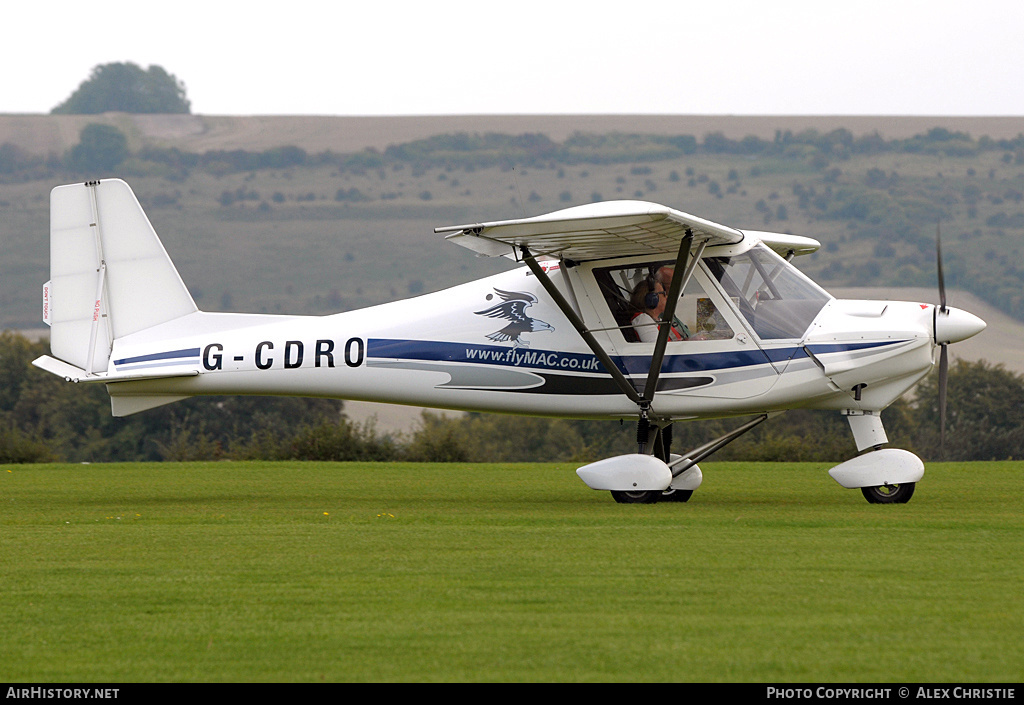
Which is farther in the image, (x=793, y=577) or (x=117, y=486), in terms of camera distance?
(x=117, y=486)

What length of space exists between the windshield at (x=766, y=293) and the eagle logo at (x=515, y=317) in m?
2.02

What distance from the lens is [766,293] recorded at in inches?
511

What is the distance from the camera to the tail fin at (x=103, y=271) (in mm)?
14711

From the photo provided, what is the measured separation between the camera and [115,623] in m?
6.13

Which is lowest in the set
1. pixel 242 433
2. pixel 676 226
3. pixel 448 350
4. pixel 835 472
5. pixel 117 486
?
pixel 242 433

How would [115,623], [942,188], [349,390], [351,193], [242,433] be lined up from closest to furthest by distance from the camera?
[115,623], [349,390], [242,433], [942,188], [351,193]

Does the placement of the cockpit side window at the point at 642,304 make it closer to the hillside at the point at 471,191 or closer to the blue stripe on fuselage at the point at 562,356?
the blue stripe on fuselage at the point at 562,356

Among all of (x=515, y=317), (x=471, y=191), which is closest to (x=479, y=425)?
(x=515, y=317)

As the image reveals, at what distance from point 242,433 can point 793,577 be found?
153 ft

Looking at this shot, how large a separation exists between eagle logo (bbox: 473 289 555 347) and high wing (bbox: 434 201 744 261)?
2.66 feet

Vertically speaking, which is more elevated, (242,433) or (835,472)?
(835,472)

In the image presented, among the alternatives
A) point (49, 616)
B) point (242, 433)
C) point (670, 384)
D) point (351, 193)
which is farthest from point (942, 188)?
point (49, 616)

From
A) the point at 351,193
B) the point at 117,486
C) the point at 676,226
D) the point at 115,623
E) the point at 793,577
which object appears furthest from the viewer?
the point at 351,193

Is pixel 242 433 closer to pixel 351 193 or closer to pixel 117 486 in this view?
pixel 117 486
